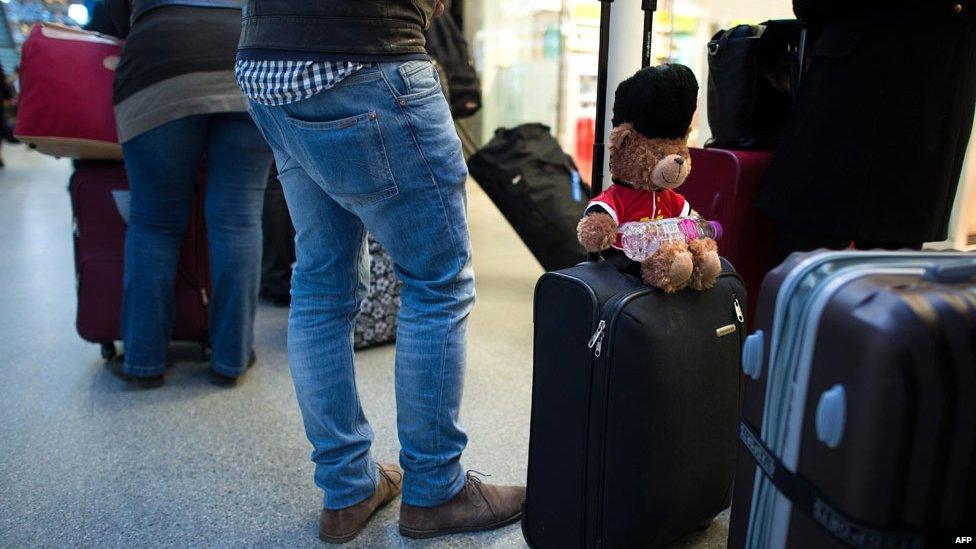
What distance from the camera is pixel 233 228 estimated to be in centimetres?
168

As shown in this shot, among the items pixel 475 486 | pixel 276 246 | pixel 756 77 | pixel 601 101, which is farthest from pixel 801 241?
pixel 276 246

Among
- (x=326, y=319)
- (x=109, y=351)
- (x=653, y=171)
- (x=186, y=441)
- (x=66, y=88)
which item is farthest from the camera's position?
(x=109, y=351)

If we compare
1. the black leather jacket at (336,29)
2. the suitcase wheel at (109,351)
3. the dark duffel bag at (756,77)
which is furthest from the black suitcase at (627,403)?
the suitcase wheel at (109,351)

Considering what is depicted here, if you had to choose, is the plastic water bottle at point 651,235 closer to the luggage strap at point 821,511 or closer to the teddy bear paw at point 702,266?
the teddy bear paw at point 702,266

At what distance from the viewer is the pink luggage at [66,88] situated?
1589 mm

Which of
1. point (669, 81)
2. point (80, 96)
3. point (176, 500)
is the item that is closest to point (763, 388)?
point (669, 81)

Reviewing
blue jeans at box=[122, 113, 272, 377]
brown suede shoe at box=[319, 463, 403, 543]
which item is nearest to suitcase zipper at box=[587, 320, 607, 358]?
brown suede shoe at box=[319, 463, 403, 543]

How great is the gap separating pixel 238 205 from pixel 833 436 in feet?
4.71

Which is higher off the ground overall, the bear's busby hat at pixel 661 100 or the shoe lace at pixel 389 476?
the bear's busby hat at pixel 661 100

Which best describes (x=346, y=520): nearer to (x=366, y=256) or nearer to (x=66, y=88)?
(x=366, y=256)

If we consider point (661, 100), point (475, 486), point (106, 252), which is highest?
point (661, 100)

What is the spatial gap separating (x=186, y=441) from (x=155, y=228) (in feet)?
1.76

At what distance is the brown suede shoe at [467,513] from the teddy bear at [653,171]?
0.48 metres

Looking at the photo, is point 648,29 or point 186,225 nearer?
point 648,29
